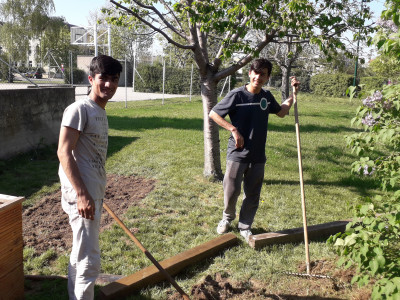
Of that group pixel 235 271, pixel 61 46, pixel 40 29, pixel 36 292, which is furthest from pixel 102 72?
pixel 61 46

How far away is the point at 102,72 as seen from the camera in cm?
265

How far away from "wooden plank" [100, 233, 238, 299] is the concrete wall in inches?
213

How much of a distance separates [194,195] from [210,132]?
49.8 inches

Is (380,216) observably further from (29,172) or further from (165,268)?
(29,172)

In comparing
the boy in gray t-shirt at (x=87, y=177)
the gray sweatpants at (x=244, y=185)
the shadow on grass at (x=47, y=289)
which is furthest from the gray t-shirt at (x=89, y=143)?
the gray sweatpants at (x=244, y=185)

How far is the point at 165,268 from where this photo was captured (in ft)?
11.8

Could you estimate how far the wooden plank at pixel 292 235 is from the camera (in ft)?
14.3

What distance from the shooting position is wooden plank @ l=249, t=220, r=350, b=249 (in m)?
4.37

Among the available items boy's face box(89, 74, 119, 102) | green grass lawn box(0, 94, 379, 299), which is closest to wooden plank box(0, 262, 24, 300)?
green grass lawn box(0, 94, 379, 299)

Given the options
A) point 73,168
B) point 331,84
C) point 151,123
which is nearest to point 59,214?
point 73,168

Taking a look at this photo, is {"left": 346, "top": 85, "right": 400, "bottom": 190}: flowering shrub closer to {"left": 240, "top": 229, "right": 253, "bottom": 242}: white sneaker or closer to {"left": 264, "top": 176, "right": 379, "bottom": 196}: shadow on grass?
{"left": 240, "top": 229, "right": 253, "bottom": 242}: white sneaker

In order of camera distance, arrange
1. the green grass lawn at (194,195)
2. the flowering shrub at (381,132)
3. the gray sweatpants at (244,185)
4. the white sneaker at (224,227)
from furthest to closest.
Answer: the white sneaker at (224,227), the gray sweatpants at (244,185), the green grass lawn at (194,195), the flowering shrub at (381,132)

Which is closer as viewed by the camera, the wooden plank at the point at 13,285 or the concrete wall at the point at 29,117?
the wooden plank at the point at 13,285

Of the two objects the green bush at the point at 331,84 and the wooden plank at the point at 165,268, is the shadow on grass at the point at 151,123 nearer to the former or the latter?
the wooden plank at the point at 165,268
